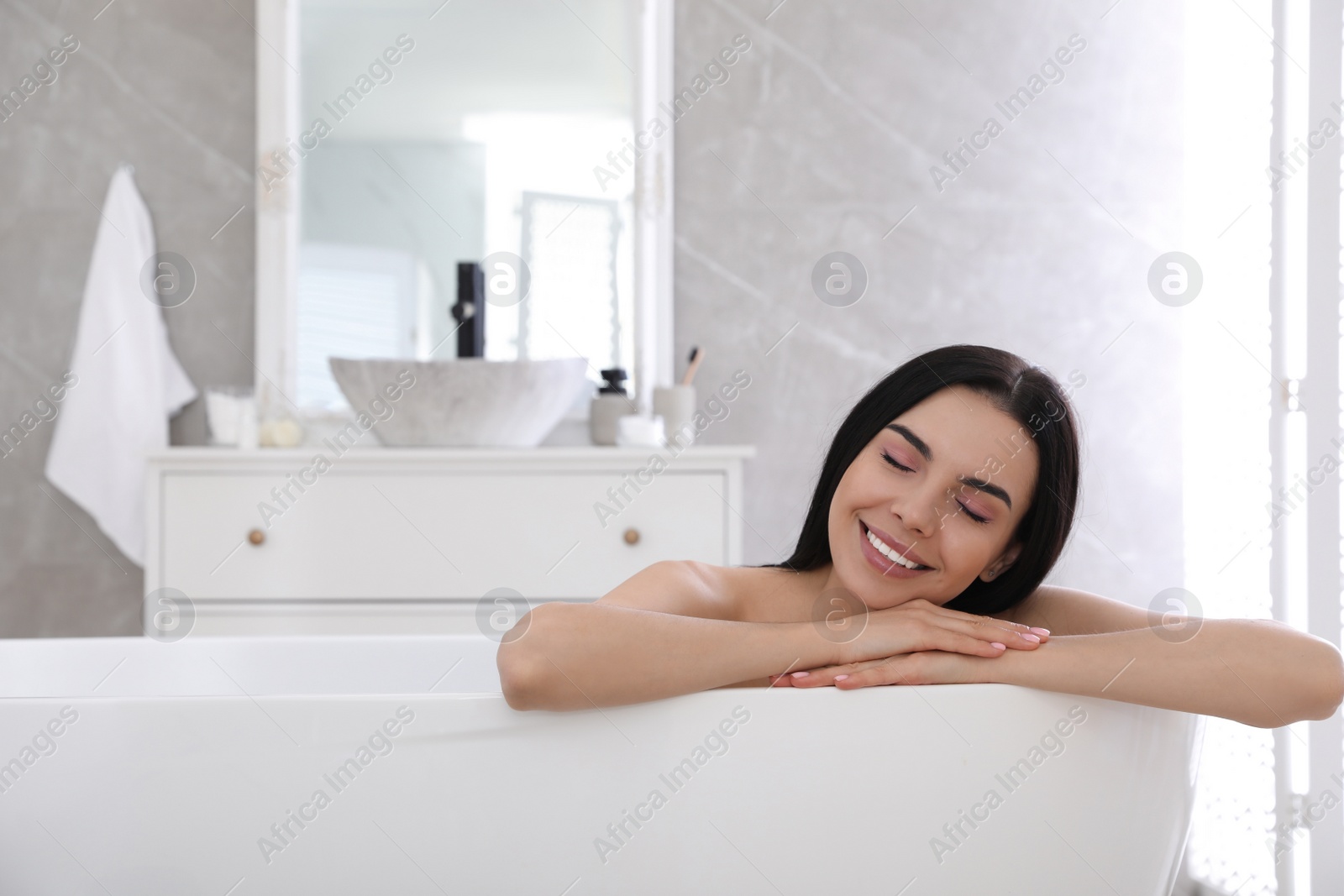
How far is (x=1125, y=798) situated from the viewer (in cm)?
106

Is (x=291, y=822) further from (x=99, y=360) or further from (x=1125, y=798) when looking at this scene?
(x=99, y=360)

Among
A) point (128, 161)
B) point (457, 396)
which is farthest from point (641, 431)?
point (128, 161)

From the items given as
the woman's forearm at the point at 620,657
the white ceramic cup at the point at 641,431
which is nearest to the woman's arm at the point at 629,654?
the woman's forearm at the point at 620,657

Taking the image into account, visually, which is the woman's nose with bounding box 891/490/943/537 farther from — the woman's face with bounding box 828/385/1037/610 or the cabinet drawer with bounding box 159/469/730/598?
the cabinet drawer with bounding box 159/469/730/598

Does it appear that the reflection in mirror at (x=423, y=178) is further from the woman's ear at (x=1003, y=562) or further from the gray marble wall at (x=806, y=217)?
the woman's ear at (x=1003, y=562)

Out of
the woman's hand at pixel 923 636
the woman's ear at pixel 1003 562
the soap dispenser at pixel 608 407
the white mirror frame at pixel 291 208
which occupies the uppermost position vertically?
the white mirror frame at pixel 291 208

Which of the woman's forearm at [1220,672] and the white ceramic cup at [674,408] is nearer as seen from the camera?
the woman's forearm at [1220,672]

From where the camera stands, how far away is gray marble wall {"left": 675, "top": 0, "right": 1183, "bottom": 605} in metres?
2.53

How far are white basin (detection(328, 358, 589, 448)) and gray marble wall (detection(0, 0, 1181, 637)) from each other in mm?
528

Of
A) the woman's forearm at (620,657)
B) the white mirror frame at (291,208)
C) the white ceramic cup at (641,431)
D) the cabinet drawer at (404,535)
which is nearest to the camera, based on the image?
the woman's forearm at (620,657)

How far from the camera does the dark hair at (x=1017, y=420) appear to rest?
1125 millimetres

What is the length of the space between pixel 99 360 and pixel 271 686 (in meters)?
1.23

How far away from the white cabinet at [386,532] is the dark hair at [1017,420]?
2.72ft

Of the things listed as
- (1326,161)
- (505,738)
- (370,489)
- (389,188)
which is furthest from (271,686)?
(1326,161)
